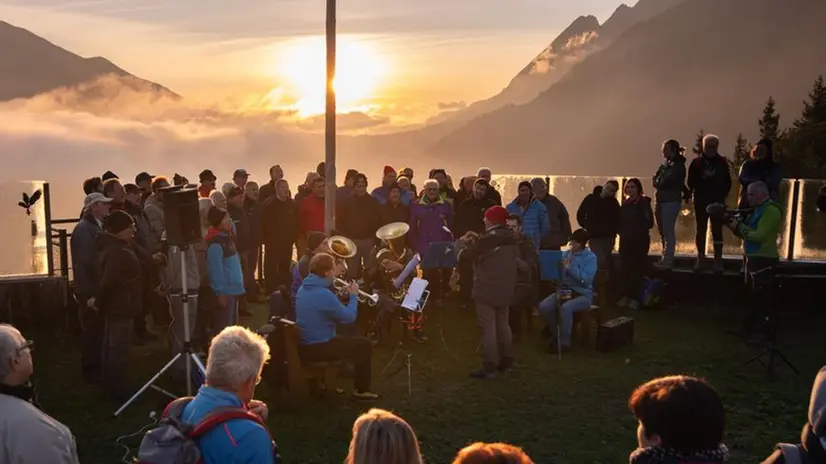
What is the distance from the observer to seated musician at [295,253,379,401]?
6887 millimetres

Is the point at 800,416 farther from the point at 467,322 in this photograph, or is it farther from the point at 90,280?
the point at 90,280

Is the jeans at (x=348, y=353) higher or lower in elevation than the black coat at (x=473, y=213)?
lower

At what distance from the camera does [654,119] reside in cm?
17000

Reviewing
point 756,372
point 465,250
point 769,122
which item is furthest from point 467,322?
point 769,122

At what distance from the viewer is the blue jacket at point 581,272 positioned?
30.3 ft

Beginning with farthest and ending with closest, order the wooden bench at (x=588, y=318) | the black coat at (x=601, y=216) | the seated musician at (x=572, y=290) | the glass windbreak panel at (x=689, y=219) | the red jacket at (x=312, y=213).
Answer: the glass windbreak panel at (x=689, y=219) → the black coat at (x=601, y=216) → the red jacket at (x=312, y=213) → the wooden bench at (x=588, y=318) → the seated musician at (x=572, y=290)

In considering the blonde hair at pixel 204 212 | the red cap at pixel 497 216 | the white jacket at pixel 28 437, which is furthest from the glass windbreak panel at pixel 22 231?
the white jacket at pixel 28 437

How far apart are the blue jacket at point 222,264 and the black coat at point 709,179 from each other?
7147 millimetres

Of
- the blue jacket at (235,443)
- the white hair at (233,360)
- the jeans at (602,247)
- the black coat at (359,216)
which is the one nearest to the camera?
the blue jacket at (235,443)

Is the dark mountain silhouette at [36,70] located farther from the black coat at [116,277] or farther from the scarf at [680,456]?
the scarf at [680,456]

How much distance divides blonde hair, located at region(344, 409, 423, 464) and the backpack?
25.5 inches

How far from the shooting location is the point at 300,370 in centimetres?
700

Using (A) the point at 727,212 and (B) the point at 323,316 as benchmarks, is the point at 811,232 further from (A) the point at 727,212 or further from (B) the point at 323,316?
(B) the point at 323,316

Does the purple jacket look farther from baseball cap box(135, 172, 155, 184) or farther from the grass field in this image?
baseball cap box(135, 172, 155, 184)
